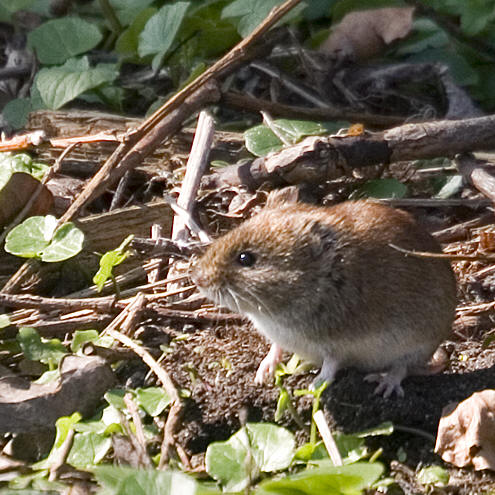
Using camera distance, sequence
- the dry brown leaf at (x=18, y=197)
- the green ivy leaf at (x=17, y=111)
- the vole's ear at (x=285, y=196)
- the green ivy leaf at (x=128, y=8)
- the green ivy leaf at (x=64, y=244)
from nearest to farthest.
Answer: the green ivy leaf at (x=64, y=244) → the vole's ear at (x=285, y=196) → the dry brown leaf at (x=18, y=197) → the green ivy leaf at (x=17, y=111) → the green ivy leaf at (x=128, y=8)

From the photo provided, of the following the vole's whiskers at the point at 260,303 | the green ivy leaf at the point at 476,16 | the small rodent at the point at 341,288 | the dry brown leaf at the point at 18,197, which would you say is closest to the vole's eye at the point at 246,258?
the small rodent at the point at 341,288

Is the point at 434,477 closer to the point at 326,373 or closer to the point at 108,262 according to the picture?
the point at 326,373

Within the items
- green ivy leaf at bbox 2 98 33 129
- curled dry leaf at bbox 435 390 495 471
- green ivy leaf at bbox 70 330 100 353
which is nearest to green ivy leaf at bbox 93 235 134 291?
green ivy leaf at bbox 70 330 100 353

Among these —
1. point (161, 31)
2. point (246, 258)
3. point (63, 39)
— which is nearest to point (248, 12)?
point (161, 31)

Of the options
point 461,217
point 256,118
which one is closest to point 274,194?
point 461,217

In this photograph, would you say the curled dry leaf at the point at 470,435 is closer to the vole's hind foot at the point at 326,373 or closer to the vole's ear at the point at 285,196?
the vole's hind foot at the point at 326,373

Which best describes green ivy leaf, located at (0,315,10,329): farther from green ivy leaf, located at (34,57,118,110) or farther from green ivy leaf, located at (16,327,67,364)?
green ivy leaf, located at (34,57,118,110)

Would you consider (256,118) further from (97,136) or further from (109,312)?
(109,312)

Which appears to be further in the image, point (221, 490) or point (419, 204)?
point (419, 204)
